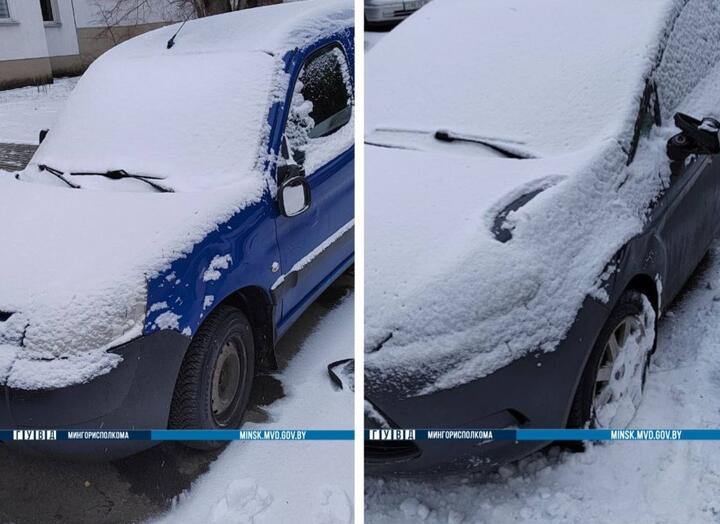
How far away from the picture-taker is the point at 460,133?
66.4 inches

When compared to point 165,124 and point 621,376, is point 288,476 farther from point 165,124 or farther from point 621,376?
point 165,124

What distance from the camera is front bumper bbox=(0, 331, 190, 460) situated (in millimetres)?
1474

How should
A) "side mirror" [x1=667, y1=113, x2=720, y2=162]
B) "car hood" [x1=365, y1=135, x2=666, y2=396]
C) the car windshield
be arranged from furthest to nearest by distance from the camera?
the car windshield < "side mirror" [x1=667, y1=113, x2=720, y2=162] < "car hood" [x1=365, y1=135, x2=666, y2=396]

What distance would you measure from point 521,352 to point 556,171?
1.37 feet

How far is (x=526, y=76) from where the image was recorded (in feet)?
5.71

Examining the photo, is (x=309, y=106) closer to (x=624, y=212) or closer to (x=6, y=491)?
(x=624, y=212)

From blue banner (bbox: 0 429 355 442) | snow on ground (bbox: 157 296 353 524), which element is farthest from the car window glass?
blue banner (bbox: 0 429 355 442)

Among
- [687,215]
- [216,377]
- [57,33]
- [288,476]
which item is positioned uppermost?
[57,33]

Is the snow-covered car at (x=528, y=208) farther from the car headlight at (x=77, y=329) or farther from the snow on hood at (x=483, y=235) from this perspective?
the car headlight at (x=77, y=329)

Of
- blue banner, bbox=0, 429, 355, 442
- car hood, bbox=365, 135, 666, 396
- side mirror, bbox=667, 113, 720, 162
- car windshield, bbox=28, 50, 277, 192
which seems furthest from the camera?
car windshield, bbox=28, 50, 277, 192

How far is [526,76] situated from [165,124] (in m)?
0.93

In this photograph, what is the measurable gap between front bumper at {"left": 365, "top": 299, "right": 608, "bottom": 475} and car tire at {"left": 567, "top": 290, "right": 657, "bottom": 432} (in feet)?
0.13

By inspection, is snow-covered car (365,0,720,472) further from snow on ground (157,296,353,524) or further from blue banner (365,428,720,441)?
snow on ground (157,296,353,524)

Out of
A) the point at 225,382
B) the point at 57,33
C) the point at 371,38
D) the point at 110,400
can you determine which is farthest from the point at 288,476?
the point at 57,33
